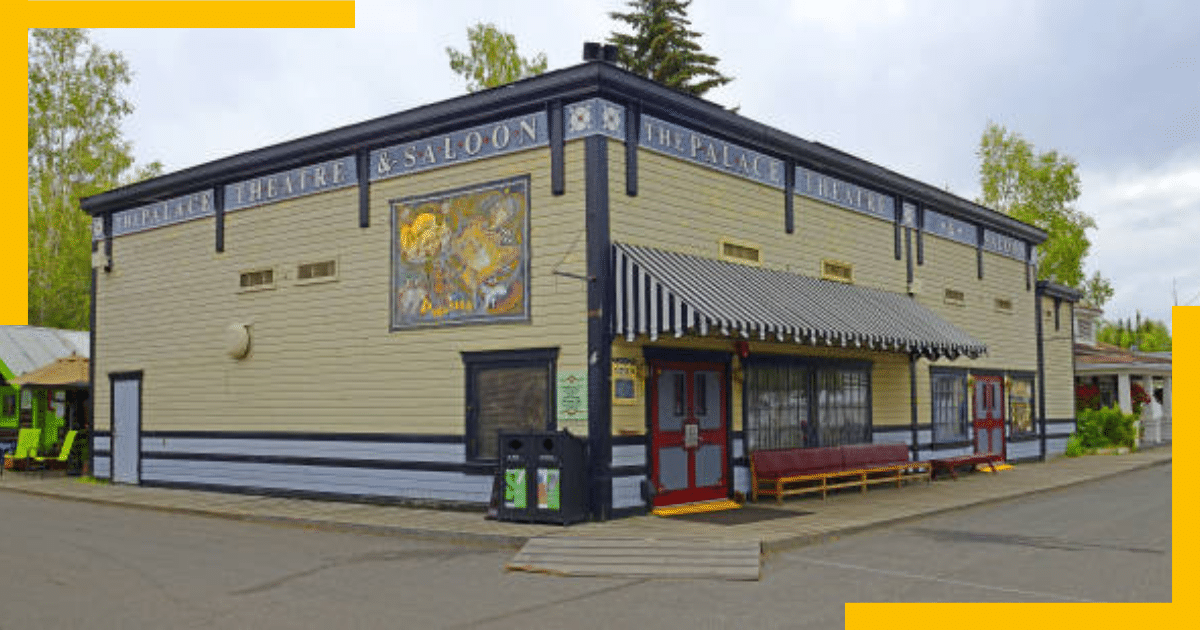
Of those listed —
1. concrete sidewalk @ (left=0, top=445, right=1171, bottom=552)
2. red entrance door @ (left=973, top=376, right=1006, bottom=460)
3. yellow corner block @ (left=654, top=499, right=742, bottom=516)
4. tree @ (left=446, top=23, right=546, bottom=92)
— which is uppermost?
tree @ (left=446, top=23, right=546, bottom=92)

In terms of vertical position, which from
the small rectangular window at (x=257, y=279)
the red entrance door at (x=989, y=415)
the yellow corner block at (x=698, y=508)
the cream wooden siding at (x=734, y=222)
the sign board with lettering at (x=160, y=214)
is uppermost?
the sign board with lettering at (x=160, y=214)

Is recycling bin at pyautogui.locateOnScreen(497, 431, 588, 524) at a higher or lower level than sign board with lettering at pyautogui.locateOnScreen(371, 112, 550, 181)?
lower

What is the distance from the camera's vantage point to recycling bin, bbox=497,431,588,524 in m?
13.0

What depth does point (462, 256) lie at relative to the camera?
15.1 meters

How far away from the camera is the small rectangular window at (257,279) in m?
17.8

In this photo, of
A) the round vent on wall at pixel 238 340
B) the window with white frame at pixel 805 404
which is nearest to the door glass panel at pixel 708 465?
the window with white frame at pixel 805 404

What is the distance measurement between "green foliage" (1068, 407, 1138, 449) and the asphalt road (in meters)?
14.7

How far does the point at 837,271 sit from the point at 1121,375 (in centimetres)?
1797

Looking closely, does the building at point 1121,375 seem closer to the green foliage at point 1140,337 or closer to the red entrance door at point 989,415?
the red entrance door at point 989,415

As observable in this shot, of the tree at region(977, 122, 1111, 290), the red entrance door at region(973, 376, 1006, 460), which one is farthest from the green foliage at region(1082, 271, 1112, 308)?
the red entrance door at region(973, 376, 1006, 460)

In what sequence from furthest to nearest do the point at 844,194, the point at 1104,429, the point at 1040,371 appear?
1. the point at 1104,429
2. the point at 1040,371
3. the point at 844,194

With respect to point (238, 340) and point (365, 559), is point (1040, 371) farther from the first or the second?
point (365, 559)

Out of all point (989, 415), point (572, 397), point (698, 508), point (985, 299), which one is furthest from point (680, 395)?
point (985, 299)

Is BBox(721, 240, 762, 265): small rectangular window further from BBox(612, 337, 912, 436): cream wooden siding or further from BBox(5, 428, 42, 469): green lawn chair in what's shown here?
BBox(5, 428, 42, 469): green lawn chair
